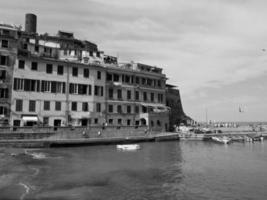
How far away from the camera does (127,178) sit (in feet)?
80.8

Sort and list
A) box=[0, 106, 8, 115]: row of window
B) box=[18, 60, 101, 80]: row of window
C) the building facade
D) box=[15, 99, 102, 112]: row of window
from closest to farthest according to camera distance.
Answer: box=[0, 106, 8, 115]: row of window < box=[15, 99, 102, 112]: row of window < the building facade < box=[18, 60, 101, 80]: row of window

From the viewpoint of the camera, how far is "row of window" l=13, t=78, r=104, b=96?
174 feet

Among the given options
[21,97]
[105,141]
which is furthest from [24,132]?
[105,141]

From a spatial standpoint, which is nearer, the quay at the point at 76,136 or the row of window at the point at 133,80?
the quay at the point at 76,136

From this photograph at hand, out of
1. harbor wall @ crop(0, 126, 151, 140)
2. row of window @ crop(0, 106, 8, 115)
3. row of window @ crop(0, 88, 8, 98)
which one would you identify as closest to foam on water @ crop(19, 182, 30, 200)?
harbor wall @ crop(0, 126, 151, 140)

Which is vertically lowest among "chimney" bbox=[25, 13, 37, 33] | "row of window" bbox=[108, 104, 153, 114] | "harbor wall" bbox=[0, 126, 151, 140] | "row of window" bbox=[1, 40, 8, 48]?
"harbor wall" bbox=[0, 126, 151, 140]

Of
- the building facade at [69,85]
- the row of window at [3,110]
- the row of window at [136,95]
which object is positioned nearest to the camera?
the row of window at [3,110]

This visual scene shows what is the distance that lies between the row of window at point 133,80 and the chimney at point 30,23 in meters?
24.0

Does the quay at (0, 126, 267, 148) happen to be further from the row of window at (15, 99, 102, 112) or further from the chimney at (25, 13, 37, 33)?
the chimney at (25, 13, 37, 33)

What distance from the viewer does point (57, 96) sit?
56.3m

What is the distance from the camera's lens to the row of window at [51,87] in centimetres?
5294

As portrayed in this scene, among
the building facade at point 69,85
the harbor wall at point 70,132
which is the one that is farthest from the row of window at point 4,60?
the harbor wall at point 70,132

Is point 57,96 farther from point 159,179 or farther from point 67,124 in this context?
point 159,179

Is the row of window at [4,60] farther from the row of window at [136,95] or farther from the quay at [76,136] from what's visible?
the row of window at [136,95]
